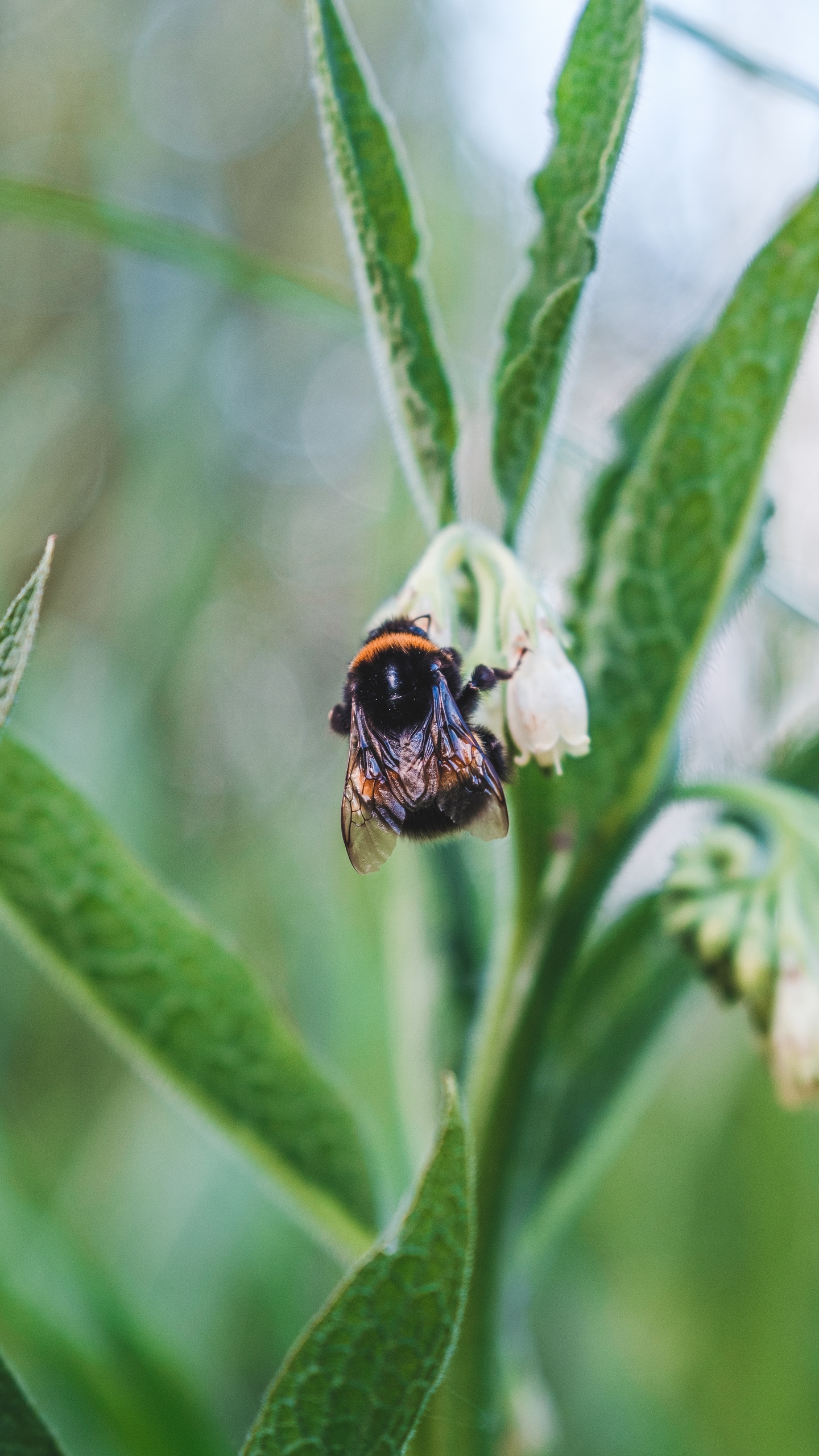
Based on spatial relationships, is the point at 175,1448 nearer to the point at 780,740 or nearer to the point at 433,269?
the point at 780,740

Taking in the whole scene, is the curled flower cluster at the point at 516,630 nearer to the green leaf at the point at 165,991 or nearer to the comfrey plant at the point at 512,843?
the comfrey plant at the point at 512,843

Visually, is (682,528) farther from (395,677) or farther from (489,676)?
(395,677)

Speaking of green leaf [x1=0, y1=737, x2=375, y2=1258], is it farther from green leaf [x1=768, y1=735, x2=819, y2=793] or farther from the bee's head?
green leaf [x1=768, y1=735, x2=819, y2=793]

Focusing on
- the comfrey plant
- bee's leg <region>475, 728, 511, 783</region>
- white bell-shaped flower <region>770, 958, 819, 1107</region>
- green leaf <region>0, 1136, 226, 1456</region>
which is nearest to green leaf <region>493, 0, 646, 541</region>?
the comfrey plant

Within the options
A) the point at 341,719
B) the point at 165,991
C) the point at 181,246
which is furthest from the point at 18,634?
the point at 181,246

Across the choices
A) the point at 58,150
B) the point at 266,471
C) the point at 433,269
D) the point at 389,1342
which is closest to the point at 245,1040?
the point at 389,1342
